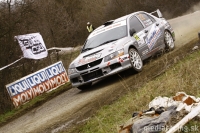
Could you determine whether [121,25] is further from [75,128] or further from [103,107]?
[75,128]

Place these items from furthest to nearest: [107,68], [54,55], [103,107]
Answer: [54,55] < [107,68] < [103,107]

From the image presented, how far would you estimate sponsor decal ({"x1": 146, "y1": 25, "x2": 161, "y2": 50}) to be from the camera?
11831mm

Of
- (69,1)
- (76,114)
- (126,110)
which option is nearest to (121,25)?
(76,114)

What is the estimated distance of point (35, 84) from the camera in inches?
500

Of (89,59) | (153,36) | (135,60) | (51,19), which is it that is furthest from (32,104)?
(51,19)

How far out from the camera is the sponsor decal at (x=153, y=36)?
1183 centimetres

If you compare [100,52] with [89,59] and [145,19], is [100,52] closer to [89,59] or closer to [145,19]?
[89,59]

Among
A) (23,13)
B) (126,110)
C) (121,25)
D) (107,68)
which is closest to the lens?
(126,110)

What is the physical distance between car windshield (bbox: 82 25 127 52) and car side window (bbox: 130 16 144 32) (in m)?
0.35

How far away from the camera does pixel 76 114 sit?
8055 millimetres

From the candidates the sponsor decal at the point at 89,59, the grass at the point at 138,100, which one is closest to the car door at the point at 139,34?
the sponsor decal at the point at 89,59

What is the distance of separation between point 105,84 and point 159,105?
521cm

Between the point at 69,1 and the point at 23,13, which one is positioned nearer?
the point at 23,13

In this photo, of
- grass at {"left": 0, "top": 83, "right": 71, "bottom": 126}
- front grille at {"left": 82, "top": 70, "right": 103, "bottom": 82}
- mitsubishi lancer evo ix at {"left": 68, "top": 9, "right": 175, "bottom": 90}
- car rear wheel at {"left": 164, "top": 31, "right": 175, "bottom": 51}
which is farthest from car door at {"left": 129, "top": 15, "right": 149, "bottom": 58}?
grass at {"left": 0, "top": 83, "right": 71, "bottom": 126}
